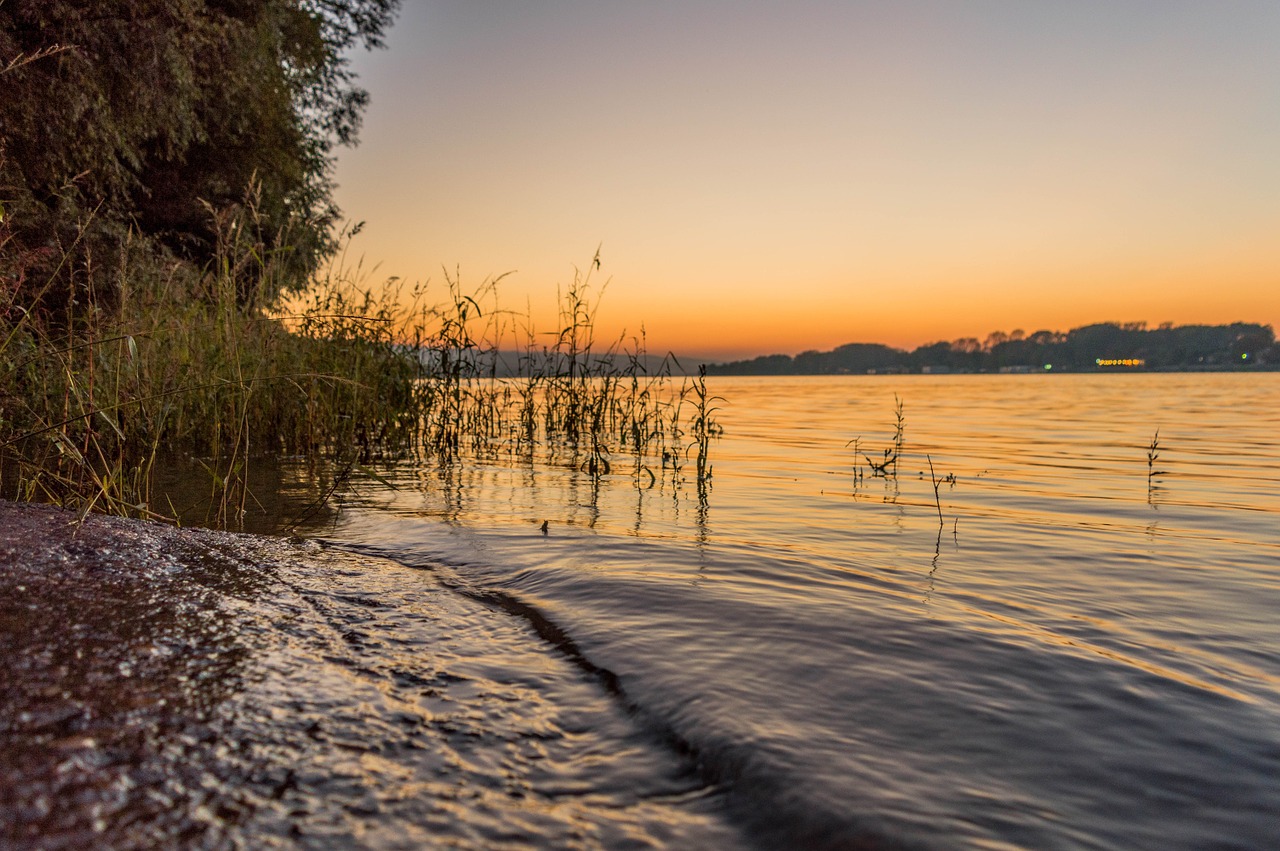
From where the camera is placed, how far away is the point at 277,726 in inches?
71.9

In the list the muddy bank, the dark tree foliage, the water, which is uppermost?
the dark tree foliage

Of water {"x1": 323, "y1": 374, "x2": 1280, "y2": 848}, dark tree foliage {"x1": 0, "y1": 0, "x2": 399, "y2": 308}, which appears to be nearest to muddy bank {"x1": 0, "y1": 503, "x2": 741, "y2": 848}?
water {"x1": 323, "y1": 374, "x2": 1280, "y2": 848}

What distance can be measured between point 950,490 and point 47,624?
22.2 feet

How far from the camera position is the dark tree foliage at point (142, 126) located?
27.7 ft

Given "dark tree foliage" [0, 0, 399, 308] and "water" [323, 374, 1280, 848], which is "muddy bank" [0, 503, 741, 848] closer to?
"water" [323, 374, 1280, 848]

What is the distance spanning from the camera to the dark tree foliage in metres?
8.43

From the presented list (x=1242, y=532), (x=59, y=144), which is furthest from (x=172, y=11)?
(x=1242, y=532)

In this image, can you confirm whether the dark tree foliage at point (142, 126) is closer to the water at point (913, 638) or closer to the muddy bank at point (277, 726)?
the muddy bank at point (277, 726)

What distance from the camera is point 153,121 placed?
10602mm

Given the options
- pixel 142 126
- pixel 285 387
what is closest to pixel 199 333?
pixel 285 387

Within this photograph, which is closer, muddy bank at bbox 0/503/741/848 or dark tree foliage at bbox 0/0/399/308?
muddy bank at bbox 0/503/741/848

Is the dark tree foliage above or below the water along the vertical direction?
above

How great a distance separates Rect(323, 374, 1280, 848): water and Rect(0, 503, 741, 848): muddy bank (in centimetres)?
21

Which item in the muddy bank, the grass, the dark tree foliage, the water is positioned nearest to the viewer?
the muddy bank
